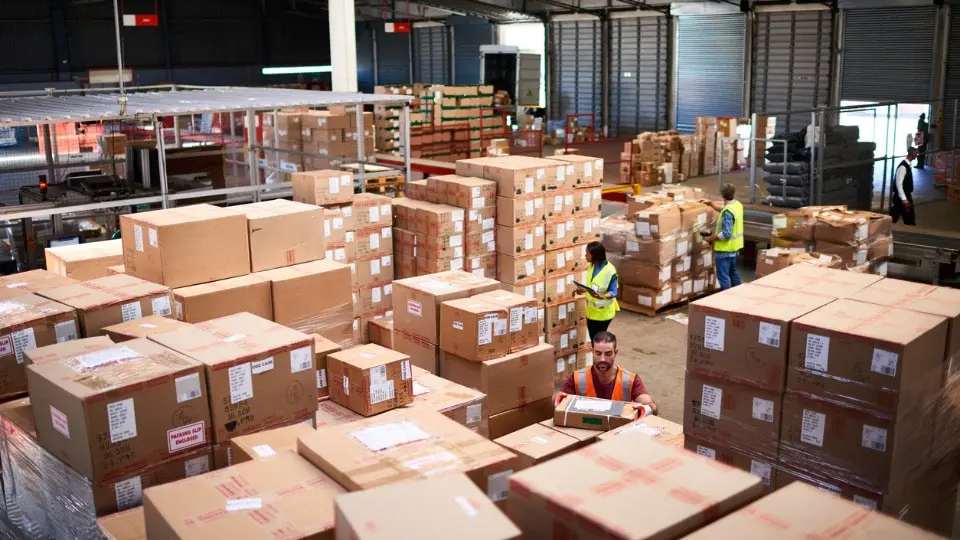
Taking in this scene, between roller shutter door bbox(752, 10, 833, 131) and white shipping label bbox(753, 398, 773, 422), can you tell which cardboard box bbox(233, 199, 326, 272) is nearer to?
white shipping label bbox(753, 398, 773, 422)

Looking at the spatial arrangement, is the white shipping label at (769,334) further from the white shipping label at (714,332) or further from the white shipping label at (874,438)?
the white shipping label at (874,438)

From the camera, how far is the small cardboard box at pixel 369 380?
204 inches

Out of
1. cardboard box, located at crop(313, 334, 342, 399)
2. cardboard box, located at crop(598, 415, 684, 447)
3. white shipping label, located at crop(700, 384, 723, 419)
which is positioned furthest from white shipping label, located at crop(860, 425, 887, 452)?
cardboard box, located at crop(313, 334, 342, 399)

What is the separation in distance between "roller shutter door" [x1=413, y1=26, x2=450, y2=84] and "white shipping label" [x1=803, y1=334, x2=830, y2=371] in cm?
2699

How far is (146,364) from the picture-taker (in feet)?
12.9

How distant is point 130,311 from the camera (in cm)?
505

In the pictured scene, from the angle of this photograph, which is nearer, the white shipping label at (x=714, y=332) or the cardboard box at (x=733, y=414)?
the cardboard box at (x=733, y=414)

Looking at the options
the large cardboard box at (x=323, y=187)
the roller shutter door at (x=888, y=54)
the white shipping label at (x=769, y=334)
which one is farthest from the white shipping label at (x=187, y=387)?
the roller shutter door at (x=888, y=54)

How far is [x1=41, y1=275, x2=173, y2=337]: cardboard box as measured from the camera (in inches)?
193

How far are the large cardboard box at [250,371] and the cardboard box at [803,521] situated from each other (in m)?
2.28

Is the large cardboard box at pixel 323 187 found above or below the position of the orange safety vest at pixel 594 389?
above

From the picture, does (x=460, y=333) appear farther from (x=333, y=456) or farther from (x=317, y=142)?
(x=317, y=142)

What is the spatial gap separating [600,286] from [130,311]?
4.43m

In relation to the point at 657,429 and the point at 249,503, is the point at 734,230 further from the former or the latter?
the point at 249,503
